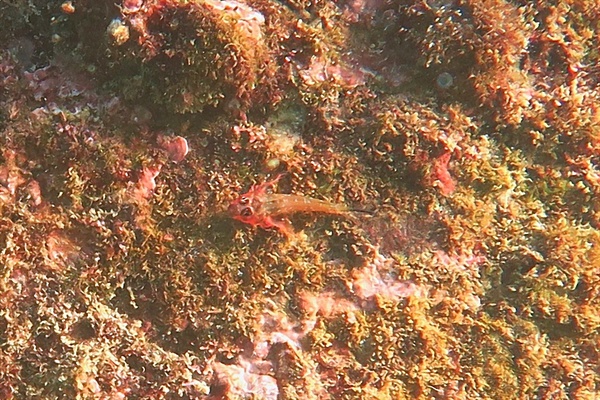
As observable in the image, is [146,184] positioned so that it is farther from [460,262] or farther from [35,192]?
[460,262]

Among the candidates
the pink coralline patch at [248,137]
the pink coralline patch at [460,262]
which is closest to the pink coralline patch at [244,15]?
the pink coralline patch at [248,137]

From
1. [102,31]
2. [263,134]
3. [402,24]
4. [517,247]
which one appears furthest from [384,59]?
[102,31]

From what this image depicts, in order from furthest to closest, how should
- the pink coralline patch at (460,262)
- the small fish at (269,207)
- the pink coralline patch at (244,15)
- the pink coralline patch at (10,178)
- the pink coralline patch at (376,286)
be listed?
the pink coralline patch at (460,262) → the pink coralline patch at (376,286) → the small fish at (269,207) → the pink coralline patch at (244,15) → the pink coralline patch at (10,178)

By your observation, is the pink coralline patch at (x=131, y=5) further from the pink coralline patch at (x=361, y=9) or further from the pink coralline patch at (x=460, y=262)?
the pink coralline patch at (x=460, y=262)

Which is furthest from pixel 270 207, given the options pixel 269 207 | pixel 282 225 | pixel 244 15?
pixel 244 15

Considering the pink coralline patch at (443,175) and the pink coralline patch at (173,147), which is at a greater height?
the pink coralline patch at (443,175)

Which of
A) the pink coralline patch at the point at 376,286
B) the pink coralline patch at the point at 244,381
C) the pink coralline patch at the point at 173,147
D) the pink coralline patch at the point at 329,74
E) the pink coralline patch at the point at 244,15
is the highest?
the pink coralline patch at the point at 244,15

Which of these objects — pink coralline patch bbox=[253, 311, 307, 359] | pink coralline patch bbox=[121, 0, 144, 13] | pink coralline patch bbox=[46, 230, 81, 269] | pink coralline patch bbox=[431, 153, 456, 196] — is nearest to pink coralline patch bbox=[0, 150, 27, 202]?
pink coralline patch bbox=[46, 230, 81, 269]

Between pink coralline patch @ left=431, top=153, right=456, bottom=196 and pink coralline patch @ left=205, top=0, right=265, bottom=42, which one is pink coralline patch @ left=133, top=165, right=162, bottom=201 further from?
pink coralline patch @ left=431, top=153, right=456, bottom=196
